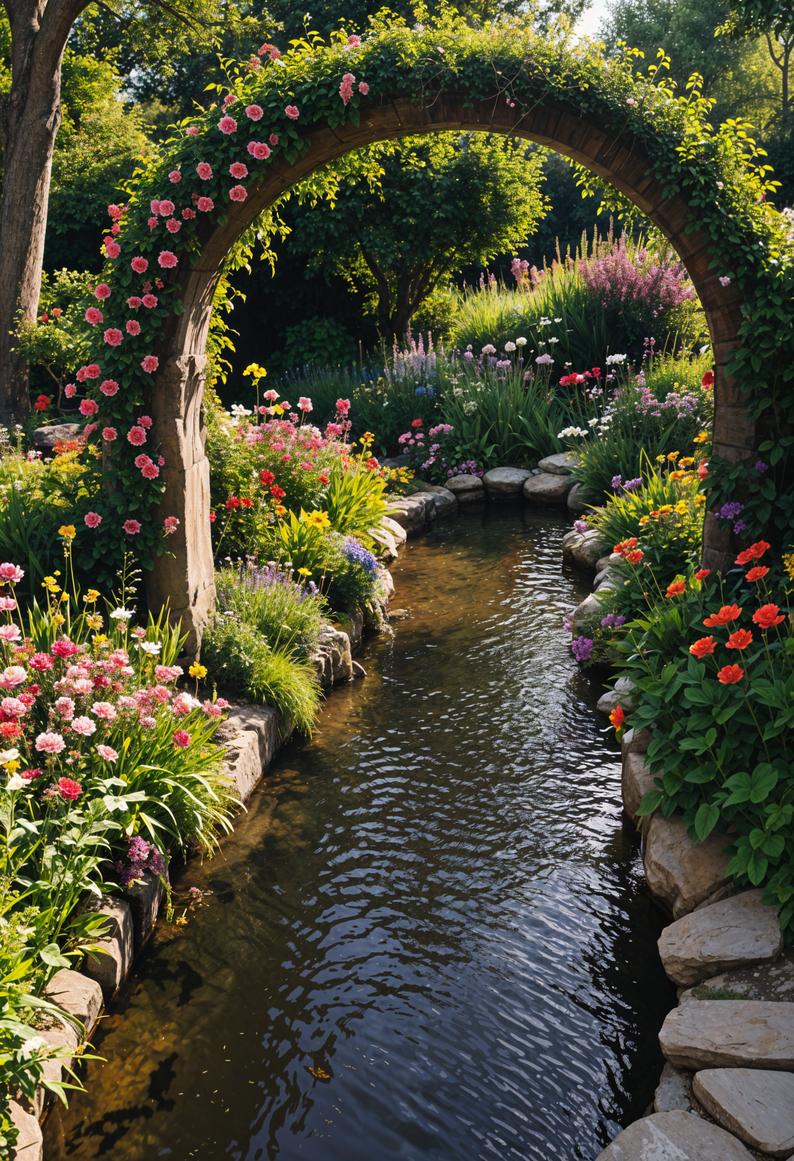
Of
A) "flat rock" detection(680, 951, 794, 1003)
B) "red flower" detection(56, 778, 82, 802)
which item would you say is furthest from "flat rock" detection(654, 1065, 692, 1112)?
"red flower" detection(56, 778, 82, 802)

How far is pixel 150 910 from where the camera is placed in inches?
149

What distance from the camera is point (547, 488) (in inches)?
392

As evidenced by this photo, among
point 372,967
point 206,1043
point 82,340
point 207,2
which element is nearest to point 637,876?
point 372,967

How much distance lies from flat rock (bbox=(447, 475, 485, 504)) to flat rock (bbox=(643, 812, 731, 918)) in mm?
6743

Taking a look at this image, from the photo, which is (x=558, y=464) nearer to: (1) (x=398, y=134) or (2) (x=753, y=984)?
(1) (x=398, y=134)

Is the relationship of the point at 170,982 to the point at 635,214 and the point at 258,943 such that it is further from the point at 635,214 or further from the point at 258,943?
the point at 635,214

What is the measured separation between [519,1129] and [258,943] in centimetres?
122

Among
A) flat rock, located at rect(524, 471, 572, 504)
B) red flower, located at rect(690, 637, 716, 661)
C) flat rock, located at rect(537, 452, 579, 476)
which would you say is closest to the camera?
red flower, located at rect(690, 637, 716, 661)

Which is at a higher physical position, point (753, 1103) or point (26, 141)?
point (26, 141)

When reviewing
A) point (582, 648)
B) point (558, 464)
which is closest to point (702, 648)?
point (582, 648)

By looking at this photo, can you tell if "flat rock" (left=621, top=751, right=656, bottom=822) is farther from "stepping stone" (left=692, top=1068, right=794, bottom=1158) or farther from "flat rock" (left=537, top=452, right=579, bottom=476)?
"flat rock" (left=537, top=452, right=579, bottom=476)

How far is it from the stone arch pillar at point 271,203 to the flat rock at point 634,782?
1076mm

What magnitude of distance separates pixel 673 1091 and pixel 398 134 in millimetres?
4347

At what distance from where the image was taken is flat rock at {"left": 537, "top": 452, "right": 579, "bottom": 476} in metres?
10.0
